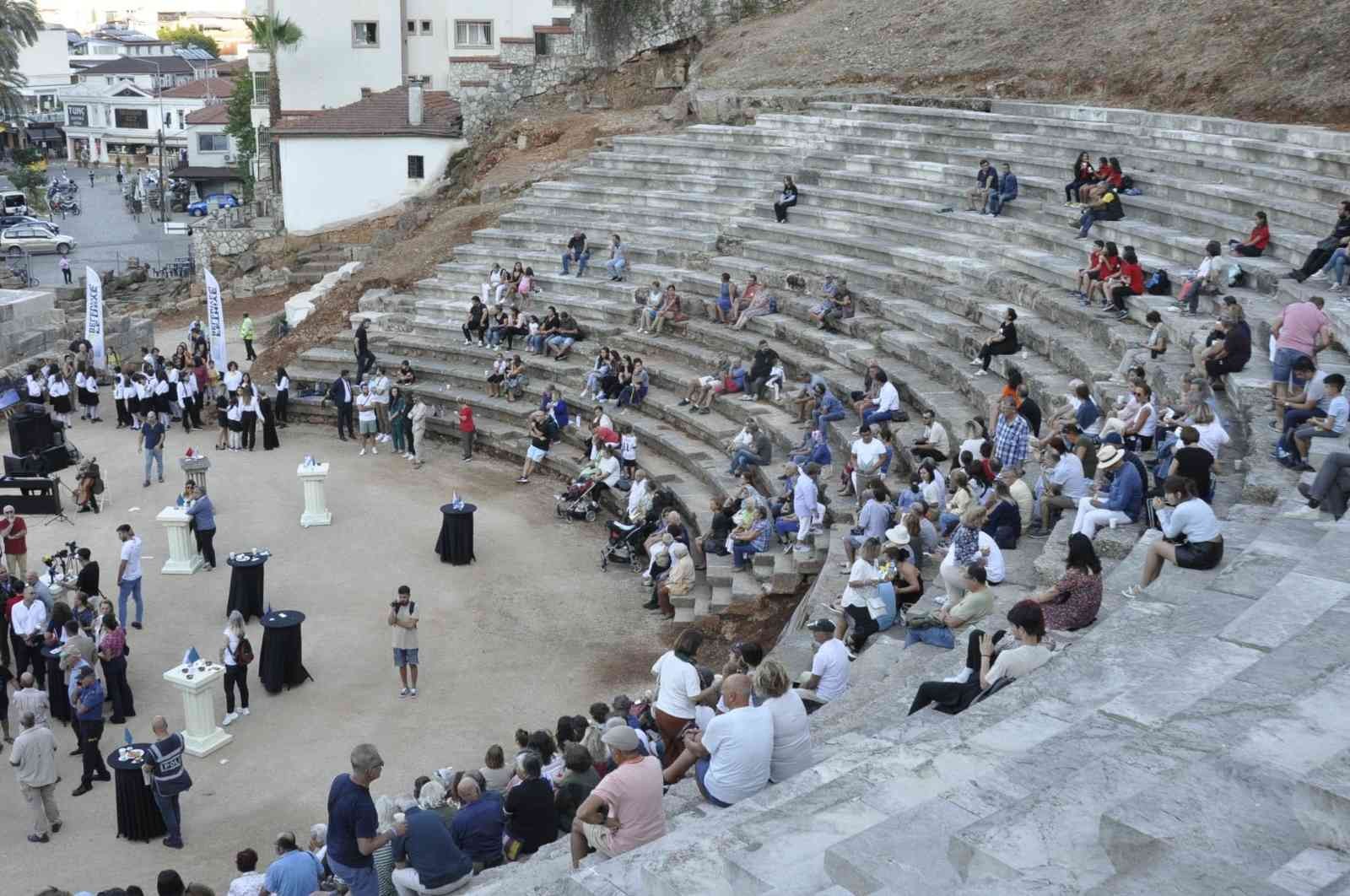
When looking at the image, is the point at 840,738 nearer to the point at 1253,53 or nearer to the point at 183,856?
the point at 183,856

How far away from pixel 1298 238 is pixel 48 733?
1569 cm

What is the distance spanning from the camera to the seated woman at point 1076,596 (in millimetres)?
A: 10258

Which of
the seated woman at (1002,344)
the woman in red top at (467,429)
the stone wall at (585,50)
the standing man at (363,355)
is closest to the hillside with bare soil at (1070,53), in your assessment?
the stone wall at (585,50)

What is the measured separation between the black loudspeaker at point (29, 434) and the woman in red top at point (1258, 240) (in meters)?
18.7

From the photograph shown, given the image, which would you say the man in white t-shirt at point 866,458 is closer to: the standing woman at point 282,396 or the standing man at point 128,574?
the standing man at point 128,574

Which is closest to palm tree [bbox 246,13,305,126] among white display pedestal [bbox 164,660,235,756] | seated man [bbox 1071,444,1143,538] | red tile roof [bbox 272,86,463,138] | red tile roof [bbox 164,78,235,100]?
red tile roof [bbox 272,86,463,138]

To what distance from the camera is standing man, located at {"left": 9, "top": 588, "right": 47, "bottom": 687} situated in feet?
47.6

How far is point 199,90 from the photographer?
3782 inches

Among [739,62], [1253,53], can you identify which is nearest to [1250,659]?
[1253,53]

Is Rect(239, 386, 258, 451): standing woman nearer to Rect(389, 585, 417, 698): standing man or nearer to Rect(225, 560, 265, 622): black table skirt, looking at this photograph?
Rect(225, 560, 265, 622): black table skirt

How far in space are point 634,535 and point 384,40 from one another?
31.0 m

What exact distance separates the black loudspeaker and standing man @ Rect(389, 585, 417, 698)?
11.3 meters

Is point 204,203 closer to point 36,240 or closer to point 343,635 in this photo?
point 36,240

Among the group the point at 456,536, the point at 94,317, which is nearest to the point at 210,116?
the point at 94,317
